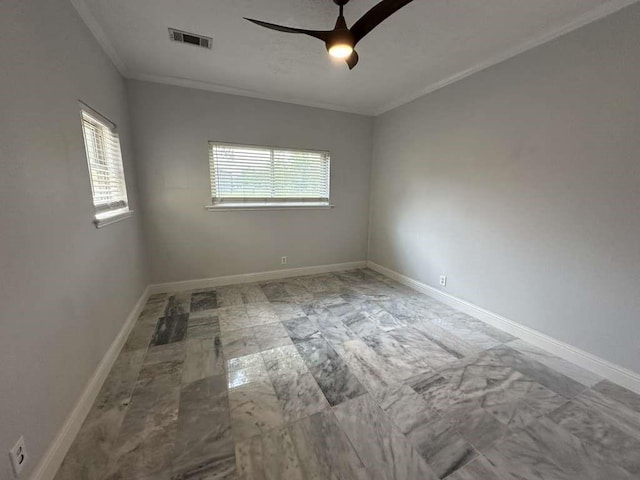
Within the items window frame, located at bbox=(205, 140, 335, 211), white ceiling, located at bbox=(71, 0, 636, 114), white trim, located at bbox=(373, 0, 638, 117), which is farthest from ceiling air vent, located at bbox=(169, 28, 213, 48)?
white trim, located at bbox=(373, 0, 638, 117)

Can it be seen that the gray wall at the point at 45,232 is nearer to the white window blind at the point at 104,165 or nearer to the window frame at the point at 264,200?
the white window blind at the point at 104,165

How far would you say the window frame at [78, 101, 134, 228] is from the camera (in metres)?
1.84

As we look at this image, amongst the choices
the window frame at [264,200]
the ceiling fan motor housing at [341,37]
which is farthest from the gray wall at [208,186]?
the ceiling fan motor housing at [341,37]

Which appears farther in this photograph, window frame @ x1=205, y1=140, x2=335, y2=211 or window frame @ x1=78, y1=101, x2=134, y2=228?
window frame @ x1=205, y1=140, x2=335, y2=211

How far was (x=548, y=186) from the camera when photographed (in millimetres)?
2158

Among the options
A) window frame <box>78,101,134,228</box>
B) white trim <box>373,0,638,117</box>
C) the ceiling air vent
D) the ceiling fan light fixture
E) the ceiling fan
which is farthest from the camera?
the ceiling air vent

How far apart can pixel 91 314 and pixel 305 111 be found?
3.33 meters

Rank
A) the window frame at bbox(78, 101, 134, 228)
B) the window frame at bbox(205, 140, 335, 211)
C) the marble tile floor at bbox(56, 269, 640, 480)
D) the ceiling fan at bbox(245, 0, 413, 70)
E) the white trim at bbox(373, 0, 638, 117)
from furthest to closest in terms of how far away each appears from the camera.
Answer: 1. the window frame at bbox(205, 140, 335, 211)
2. the window frame at bbox(78, 101, 134, 228)
3. the white trim at bbox(373, 0, 638, 117)
4. the ceiling fan at bbox(245, 0, 413, 70)
5. the marble tile floor at bbox(56, 269, 640, 480)

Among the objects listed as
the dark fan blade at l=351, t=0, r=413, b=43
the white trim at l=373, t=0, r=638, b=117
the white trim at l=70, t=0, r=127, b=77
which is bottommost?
the dark fan blade at l=351, t=0, r=413, b=43

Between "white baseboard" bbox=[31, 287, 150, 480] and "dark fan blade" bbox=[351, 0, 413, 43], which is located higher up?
"dark fan blade" bbox=[351, 0, 413, 43]

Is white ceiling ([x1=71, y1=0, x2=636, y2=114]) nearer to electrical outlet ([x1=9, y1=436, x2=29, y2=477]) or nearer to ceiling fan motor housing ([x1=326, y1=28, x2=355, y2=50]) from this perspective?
ceiling fan motor housing ([x1=326, y1=28, x2=355, y2=50])

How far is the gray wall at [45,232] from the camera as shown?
3.43 feet

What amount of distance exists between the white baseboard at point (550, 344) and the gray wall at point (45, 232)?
3.38 m

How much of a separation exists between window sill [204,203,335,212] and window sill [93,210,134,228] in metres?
0.96
